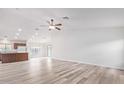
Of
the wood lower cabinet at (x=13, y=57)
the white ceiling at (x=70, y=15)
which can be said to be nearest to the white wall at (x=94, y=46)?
the white ceiling at (x=70, y=15)

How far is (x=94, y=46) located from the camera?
23.4 feet

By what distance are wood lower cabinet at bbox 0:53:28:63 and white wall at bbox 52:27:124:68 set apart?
2.96 meters

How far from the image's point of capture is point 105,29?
6754 mm

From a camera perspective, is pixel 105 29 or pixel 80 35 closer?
pixel 105 29

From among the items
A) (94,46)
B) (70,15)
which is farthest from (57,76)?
(94,46)

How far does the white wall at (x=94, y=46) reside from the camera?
6281mm

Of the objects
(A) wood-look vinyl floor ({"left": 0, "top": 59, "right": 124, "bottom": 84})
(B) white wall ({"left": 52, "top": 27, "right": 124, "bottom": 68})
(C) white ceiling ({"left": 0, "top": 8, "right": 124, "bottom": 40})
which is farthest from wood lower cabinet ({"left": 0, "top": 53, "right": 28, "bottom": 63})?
(B) white wall ({"left": 52, "top": 27, "right": 124, "bottom": 68})

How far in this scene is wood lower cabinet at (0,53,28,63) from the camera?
7.34 metres

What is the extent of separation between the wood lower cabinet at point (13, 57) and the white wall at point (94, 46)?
2.96 m

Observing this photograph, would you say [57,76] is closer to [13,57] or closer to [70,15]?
[70,15]

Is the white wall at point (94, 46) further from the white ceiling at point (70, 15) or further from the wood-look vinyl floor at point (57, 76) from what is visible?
the wood-look vinyl floor at point (57, 76)

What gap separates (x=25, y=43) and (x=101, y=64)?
38.3 feet
